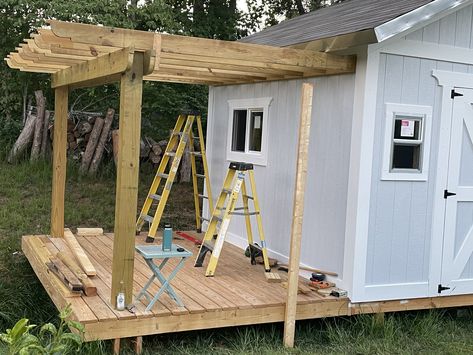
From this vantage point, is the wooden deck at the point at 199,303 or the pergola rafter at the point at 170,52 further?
the wooden deck at the point at 199,303

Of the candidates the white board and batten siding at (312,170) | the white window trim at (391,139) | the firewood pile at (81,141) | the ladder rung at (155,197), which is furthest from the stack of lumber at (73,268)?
the firewood pile at (81,141)

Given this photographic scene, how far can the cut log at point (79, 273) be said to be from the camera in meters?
4.96

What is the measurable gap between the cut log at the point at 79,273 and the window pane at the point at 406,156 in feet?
9.11

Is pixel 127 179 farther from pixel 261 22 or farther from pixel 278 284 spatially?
pixel 261 22

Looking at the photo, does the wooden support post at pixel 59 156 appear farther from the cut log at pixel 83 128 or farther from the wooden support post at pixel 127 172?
the cut log at pixel 83 128

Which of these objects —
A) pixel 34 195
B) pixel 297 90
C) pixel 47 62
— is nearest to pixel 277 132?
pixel 297 90

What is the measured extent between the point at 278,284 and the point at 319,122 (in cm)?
159

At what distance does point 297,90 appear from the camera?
21.0 ft

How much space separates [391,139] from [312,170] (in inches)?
36.2

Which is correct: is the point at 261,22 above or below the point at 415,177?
above

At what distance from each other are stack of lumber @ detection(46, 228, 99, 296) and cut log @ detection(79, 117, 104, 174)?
4.09 metres

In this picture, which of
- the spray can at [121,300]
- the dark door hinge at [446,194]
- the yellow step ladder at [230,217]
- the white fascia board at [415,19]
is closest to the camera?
the spray can at [121,300]

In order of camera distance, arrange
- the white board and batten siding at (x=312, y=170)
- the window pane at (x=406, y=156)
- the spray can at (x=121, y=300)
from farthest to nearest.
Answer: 1. the white board and batten siding at (x=312, y=170)
2. the window pane at (x=406, y=156)
3. the spray can at (x=121, y=300)

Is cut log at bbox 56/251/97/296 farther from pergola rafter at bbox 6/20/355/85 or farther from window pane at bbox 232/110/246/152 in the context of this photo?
window pane at bbox 232/110/246/152
